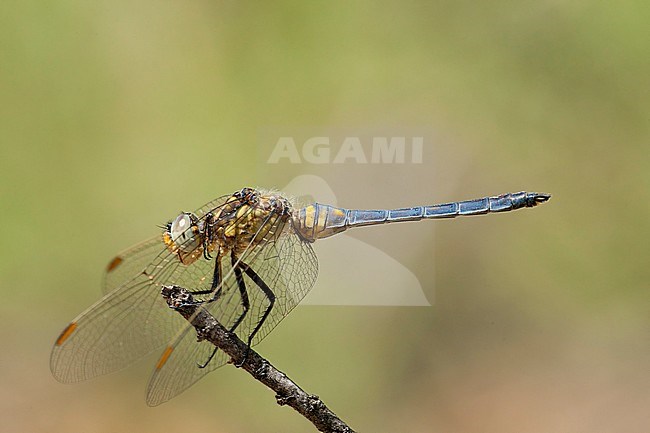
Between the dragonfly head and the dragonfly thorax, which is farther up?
the dragonfly thorax

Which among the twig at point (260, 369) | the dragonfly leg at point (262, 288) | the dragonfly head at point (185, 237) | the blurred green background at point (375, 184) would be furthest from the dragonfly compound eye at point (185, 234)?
the blurred green background at point (375, 184)

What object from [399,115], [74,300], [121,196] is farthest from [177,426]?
[399,115]

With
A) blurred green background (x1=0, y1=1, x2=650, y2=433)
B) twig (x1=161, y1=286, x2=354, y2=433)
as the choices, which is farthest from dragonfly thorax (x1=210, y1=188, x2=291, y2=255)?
blurred green background (x1=0, y1=1, x2=650, y2=433)

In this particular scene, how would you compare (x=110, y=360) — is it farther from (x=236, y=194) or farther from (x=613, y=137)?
(x=613, y=137)

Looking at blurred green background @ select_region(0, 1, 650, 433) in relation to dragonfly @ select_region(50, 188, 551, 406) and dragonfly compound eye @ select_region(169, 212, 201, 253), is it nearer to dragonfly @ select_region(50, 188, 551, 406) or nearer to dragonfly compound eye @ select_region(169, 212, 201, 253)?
dragonfly @ select_region(50, 188, 551, 406)

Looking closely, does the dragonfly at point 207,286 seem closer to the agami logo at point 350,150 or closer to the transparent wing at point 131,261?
the transparent wing at point 131,261

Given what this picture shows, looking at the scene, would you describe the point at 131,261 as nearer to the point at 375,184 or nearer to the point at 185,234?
the point at 185,234
